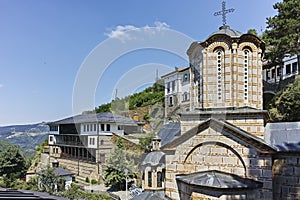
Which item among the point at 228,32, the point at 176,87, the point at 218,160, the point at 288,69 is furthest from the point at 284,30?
the point at 218,160

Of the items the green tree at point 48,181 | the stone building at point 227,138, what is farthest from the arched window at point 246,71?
the green tree at point 48,181

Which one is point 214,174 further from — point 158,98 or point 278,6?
point 158,98

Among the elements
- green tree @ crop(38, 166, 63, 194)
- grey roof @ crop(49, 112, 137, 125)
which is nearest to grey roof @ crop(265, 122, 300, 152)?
grey roof @ crop(49, 112, 137, 125)

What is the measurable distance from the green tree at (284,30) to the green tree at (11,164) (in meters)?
30.0

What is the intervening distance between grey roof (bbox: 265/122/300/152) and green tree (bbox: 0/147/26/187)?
28633 mm

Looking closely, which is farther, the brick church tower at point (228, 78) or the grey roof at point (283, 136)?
the brick church tower at point (228, 78)

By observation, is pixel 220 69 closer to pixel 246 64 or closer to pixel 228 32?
pixel 246 64

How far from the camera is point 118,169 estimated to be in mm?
22875

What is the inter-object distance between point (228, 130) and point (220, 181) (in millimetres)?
1665

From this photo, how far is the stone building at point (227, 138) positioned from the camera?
784 cm

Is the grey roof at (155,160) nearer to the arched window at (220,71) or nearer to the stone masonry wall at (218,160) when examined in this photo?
the stone masonry wall at (218,160)

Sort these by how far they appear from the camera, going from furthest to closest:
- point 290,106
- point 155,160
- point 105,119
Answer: point 105,119
point 290,106
point 155,160

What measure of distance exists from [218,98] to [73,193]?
15.8m

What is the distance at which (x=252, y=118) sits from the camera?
8.84 metres
